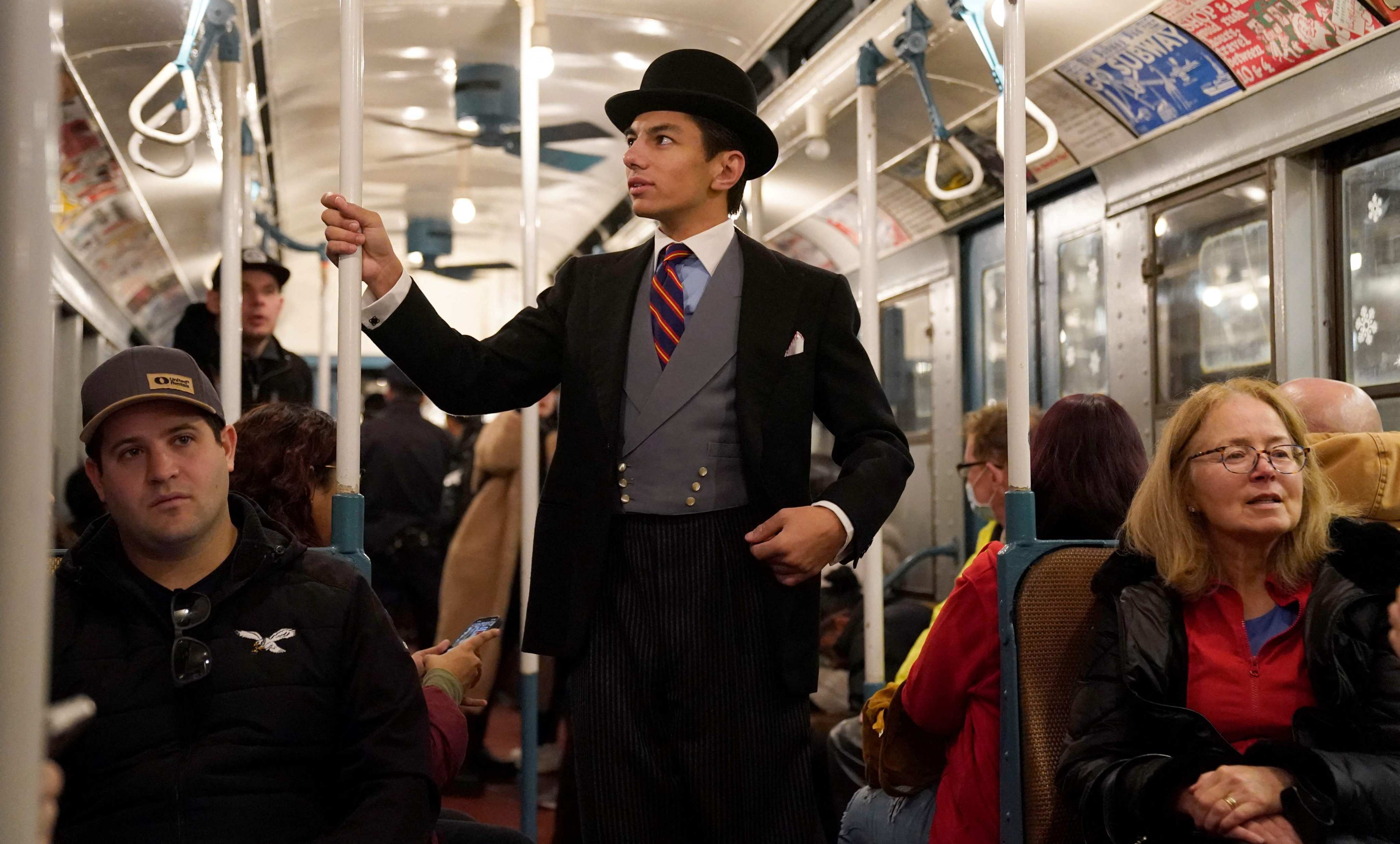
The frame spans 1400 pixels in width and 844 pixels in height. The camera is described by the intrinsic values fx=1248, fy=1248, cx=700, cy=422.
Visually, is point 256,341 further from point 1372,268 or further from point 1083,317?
point 1372,268

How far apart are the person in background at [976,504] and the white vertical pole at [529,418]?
0.97m

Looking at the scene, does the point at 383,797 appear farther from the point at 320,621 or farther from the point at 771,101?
the point at 771,101

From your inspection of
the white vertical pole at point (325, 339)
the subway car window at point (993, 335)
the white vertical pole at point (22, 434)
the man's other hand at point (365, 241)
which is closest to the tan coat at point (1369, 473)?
the man's other hand at point (365, 241)

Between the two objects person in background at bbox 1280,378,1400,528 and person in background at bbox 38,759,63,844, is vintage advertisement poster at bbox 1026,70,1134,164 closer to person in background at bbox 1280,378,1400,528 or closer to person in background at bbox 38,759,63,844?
person in background at bbox 1280,378,1400,528

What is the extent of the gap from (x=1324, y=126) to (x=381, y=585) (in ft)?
14.0

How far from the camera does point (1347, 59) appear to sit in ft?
12.6

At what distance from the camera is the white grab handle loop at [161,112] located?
3.01 meters

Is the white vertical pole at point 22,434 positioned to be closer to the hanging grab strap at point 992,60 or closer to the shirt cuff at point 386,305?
the shirt cuff at point 386,305

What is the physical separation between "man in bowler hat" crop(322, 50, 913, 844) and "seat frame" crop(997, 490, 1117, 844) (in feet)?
1.99

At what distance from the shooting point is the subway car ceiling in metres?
4.16

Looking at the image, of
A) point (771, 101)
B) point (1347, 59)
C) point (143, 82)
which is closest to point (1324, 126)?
point (1347, 59)

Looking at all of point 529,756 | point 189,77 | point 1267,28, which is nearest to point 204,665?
point 189,77

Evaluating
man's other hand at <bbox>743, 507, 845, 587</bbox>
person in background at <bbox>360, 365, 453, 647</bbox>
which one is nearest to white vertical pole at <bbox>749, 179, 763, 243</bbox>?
person in background at <bbox>360, 365, 453, 647</bbox>

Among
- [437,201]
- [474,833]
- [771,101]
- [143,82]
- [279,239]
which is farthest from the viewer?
[437,201]
